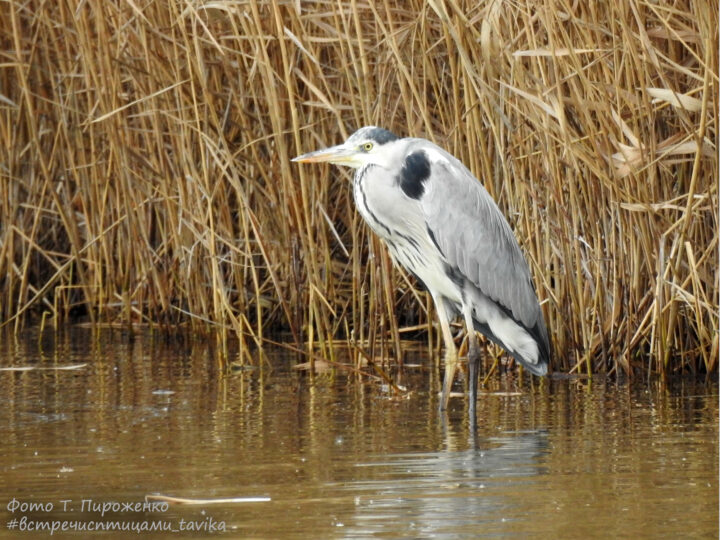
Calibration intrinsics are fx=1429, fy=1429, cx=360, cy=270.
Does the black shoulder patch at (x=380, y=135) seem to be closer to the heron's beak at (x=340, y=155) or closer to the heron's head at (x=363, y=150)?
the heron's head at (x=363, y=150)

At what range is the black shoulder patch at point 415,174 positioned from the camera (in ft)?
20.1

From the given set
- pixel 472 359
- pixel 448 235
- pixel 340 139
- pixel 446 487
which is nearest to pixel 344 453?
pixel 446 487

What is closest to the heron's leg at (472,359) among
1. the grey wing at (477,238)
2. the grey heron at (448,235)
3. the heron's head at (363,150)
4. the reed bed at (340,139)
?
the grey heron at (448,235)

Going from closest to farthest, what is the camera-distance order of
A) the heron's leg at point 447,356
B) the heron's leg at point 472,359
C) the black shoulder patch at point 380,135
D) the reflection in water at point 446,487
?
1. the reflection in water at point 446,487
2. the heron's leg at point 472,359
3. the heron's leg at point 447,356
4. the black shoulder patch at point 380,135

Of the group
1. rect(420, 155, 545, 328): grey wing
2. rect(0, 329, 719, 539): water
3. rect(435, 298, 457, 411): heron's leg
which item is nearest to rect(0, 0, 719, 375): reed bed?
rect(420, 155, 545, 328): grey wing

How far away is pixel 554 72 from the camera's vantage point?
6016mm

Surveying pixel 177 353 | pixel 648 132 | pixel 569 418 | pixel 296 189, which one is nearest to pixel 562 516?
pixel 569 418

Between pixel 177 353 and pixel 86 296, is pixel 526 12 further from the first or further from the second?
pixel 86 296

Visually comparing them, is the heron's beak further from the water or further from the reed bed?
the water

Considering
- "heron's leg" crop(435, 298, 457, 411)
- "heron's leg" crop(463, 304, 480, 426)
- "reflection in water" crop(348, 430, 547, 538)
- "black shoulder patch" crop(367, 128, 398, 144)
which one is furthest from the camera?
"black shoulder patch" crop(367, 128, 398, 144)

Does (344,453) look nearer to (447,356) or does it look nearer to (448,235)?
(447,356)

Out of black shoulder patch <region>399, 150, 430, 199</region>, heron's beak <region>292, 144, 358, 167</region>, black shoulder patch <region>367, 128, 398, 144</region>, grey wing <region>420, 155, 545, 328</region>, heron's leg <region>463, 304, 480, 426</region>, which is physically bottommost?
heron's leg <region>463, 304, 480, 426</region>

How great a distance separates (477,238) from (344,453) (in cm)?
164

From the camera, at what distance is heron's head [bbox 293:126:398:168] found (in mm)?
6070
